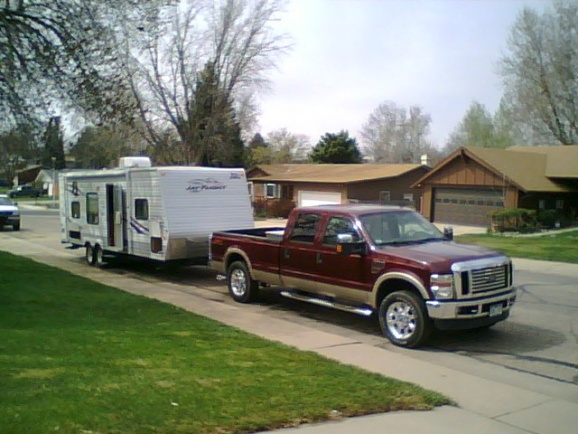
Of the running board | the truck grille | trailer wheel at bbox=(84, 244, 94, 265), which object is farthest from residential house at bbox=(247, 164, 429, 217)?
the truck grille

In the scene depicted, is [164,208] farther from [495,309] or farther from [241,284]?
[495,309]

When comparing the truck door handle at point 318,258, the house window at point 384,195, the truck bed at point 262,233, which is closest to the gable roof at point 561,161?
the house window at point 384,195

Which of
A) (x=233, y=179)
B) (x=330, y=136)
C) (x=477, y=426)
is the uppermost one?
(x=330, y=136)

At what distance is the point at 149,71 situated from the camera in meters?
42.2

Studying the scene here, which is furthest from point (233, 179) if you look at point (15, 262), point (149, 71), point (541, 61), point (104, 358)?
point (541, 61)

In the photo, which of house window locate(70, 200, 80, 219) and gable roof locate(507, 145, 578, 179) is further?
gable roof locate(507, 145, 578, 179)

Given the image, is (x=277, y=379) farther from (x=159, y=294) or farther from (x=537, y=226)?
(x=537, y=226)

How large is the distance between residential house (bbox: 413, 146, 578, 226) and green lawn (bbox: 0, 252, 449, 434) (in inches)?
1108

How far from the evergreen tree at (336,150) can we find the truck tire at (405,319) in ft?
186

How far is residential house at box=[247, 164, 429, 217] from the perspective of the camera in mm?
42375

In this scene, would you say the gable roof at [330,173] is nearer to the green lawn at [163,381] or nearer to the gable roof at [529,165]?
the gable roof at [529,165]

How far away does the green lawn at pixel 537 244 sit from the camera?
2270 cm

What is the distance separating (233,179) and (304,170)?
111 ft

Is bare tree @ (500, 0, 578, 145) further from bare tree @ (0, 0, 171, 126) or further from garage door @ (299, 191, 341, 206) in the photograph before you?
bare tree @ (0, 0, 171, 126)
